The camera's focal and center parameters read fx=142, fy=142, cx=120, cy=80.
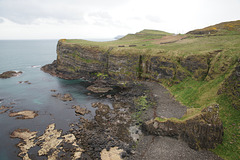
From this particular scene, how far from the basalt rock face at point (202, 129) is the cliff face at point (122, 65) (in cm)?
2782

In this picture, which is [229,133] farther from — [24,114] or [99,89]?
[24,114]

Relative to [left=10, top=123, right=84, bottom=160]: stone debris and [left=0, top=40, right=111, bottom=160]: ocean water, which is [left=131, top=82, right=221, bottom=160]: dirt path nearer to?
[left=10, top=123, right=84, bottom=160]: stone debris

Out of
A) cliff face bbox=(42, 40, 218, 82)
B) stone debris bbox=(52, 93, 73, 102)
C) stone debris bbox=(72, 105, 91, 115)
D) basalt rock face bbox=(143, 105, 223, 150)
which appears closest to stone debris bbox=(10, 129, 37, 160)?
stone debris bbox=(72, 105, 91, 115)

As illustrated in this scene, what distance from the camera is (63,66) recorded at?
9412 cm

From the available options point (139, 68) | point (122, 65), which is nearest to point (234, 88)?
point (139, 68)

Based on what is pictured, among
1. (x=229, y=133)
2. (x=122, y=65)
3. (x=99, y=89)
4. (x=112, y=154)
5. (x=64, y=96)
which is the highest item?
(x=122, y=65)

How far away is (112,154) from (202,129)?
1950cm

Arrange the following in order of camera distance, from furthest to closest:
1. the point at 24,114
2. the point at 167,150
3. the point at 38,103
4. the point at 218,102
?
the point at 38,103, the point at 24,114, the point at 218,102, the point at 167,150

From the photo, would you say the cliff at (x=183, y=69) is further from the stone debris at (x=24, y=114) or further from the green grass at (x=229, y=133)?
the stone debris at (x=24, y=114)

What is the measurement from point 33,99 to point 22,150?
2934 centimetres

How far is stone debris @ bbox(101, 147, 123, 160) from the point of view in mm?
30109

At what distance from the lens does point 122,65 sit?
75.1 meters

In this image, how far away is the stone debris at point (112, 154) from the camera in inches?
1185

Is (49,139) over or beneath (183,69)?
beneath
